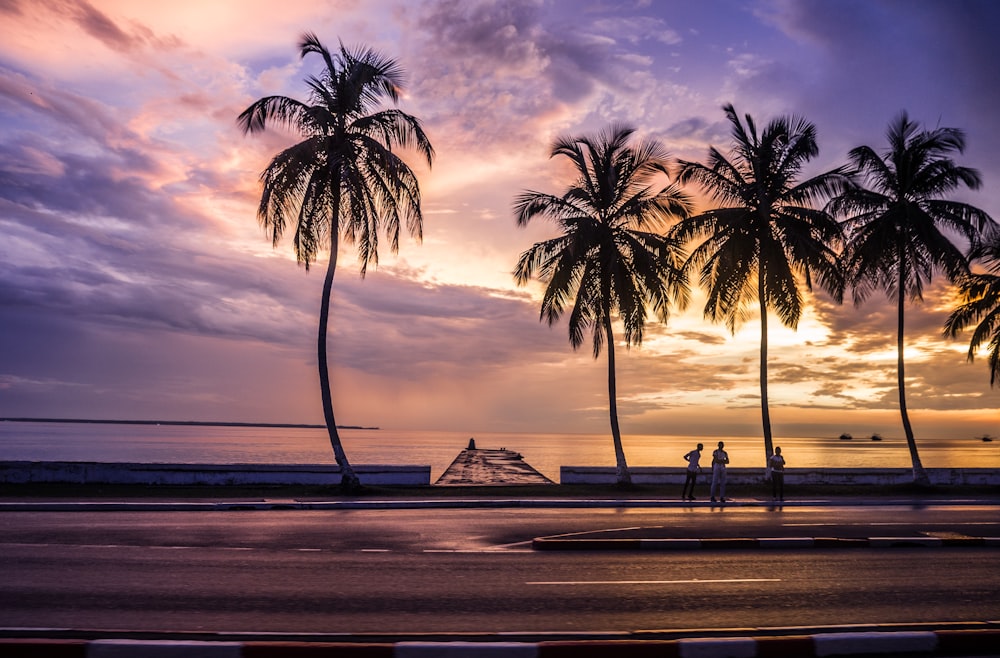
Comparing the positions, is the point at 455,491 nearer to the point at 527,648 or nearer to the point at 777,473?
the point at 777,473

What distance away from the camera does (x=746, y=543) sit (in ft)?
46.1

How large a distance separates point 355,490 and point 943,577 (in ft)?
57.3

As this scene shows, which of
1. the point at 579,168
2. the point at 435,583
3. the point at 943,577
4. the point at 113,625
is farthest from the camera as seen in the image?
the point at 579,168

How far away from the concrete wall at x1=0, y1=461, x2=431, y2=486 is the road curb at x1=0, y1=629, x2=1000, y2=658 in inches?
805

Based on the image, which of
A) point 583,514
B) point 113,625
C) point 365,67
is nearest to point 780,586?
point 113,625

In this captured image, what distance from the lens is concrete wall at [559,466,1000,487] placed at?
30.4m

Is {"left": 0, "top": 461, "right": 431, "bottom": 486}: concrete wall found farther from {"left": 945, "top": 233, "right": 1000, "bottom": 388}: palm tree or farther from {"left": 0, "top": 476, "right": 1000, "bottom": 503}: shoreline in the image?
{"left": 945, "top": 233, "right": 1000, "bottom": 388}: palm tree

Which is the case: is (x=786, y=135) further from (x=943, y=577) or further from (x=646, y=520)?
(x=943, y=577)

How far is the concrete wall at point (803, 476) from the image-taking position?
3042 centimetres

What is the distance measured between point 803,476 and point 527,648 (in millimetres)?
27865

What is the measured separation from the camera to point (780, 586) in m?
10.2

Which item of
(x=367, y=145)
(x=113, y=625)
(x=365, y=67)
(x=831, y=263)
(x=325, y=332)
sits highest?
(x=365, y=67)

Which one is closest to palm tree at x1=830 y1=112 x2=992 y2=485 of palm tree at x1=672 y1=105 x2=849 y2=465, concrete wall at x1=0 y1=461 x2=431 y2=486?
palm tree at x1=672 y1=105 x2=849 y2=465

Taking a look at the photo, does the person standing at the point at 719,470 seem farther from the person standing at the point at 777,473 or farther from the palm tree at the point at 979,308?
the palm tree at the point at 979,308
